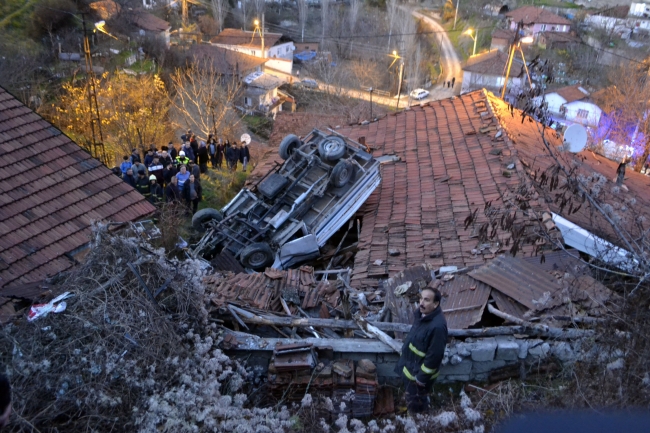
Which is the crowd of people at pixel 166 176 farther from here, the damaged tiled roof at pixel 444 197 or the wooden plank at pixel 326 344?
the wooden plank at pixel 326 344

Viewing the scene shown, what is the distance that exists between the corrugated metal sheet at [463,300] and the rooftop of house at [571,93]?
34143 mm

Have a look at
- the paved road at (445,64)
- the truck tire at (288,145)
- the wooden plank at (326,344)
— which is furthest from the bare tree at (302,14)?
the wooden plank at (326,344)

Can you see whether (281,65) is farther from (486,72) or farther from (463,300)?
(463,300)

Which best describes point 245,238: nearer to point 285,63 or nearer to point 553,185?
point 553,185

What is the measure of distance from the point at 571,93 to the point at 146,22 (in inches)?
1263

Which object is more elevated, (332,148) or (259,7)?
(332,148)

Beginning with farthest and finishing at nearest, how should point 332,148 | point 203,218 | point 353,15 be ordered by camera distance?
point 353,15 < point 203,218 < point 332,148

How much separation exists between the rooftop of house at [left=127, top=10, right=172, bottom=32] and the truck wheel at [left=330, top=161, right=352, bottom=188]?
32.3 metres

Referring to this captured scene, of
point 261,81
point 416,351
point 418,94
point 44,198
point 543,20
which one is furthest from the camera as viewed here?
point 543,20

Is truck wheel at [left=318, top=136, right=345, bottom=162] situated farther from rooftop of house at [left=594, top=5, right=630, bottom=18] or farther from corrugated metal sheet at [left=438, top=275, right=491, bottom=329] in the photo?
rooftop of house at [left=594, top=5, right=630, bottom=18]

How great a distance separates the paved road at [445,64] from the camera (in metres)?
41.2

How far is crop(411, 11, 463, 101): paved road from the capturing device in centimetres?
4122

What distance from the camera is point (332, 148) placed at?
9.13 m

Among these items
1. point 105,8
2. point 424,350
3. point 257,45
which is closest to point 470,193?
point 424,350
